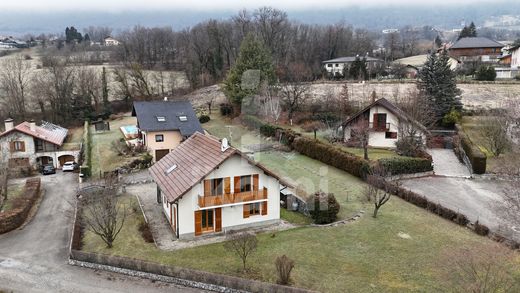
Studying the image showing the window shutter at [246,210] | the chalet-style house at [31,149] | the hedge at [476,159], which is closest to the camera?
the window shutter at [246,210]

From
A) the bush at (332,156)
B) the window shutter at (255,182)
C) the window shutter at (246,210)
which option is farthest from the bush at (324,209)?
the bush at (332,156)

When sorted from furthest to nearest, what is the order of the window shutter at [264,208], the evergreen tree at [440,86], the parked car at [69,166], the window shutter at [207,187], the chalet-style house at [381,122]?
the evergreen tree at [440,86] < the parked car at [69,166] < the chalet-style house at [381,122] < the window shutter at [264,208] < the window shutter at [207,187]

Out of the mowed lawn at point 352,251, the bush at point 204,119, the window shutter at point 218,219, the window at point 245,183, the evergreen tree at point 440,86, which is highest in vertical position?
the evergreen tree at point 440,86

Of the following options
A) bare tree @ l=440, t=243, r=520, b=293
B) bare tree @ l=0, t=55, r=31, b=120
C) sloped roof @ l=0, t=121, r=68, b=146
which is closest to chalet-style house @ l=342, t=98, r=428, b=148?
bare tree @ l=440, t=243, r=520, b=293

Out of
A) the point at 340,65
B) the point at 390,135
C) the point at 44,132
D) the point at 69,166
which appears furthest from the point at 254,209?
the point at 340,65

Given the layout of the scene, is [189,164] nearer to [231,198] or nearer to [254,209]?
[231,198]

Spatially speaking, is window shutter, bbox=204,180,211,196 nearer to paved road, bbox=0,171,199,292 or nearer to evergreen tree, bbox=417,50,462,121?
paved road, bbox=0,171,199,292

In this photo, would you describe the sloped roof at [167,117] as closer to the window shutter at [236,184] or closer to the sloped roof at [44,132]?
the sloped roof at [44,132]
